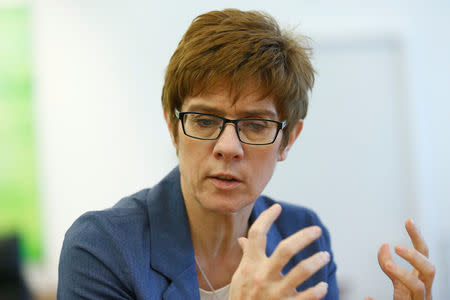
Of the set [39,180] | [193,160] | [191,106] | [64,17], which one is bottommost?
[39,180]

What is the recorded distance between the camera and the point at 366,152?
3549mm

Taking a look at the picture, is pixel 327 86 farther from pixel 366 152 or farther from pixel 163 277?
pixel 163 277

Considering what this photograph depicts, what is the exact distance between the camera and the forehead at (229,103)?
120 cm

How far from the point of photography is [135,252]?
1198 mm

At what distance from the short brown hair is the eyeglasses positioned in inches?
2.3

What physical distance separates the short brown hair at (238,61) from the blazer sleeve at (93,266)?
1.12 ft

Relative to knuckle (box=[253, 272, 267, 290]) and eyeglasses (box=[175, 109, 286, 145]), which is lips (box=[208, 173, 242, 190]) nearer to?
eyeglasses (box=[175, 109, 286, 145])

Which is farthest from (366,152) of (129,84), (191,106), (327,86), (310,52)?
(191,106)

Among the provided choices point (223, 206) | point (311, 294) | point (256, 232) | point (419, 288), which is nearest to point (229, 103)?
point (223, 206)

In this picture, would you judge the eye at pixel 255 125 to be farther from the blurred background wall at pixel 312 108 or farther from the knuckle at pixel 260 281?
the blurred background wall at pixel 312 108

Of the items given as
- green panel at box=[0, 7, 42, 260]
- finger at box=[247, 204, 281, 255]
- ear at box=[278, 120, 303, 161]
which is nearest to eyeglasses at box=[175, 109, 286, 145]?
ear at box=[278, 120, 303, 161]

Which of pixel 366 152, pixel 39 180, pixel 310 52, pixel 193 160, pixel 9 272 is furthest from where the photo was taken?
pixel 39 180

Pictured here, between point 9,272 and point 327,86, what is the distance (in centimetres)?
239

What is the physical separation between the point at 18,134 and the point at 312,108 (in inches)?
86.1
